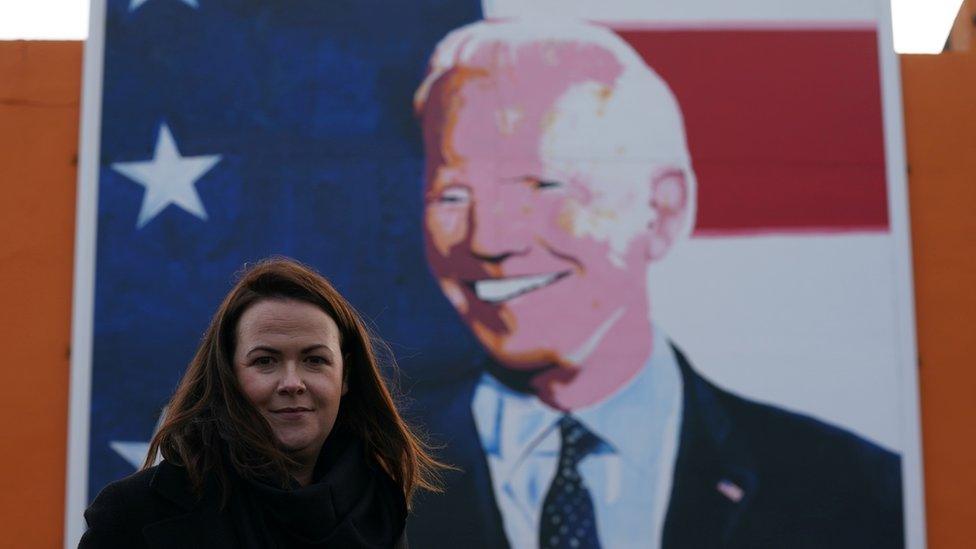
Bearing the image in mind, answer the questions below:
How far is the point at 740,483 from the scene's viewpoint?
5.62 meters

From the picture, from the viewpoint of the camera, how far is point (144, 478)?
81.3 inches

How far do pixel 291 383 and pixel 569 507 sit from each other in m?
3.60

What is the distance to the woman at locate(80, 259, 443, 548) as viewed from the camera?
2.03m

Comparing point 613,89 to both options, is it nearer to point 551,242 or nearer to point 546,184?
point 546,184

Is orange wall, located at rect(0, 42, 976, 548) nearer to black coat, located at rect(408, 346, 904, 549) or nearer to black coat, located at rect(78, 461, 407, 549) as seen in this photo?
black coat, located at rect(408, 346, 904, 549)

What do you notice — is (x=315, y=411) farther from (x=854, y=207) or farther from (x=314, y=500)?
(x=854, y=207)

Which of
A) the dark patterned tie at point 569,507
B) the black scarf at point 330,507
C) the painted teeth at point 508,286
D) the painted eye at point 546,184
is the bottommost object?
the dark patterned tie at point 569,507

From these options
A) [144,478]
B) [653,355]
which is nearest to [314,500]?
[144,478]

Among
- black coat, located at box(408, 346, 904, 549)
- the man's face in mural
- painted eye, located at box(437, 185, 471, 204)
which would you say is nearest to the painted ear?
the man's face in mural

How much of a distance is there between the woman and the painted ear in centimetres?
366

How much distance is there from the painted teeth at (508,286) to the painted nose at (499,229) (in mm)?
105

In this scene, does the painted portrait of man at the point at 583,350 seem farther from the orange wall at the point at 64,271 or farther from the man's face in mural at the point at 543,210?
the orange wall at the point at 64,271

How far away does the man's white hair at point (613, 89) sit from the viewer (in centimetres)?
591

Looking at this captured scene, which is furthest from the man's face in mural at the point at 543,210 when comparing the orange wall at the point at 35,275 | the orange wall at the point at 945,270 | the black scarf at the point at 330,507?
the black scarf at the point at 330,507
